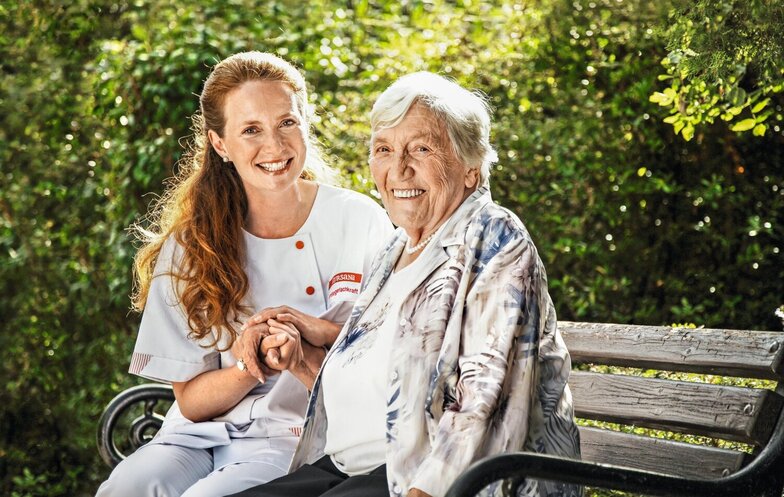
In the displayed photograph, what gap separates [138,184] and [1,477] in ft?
7.43

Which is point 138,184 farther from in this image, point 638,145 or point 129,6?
point 638,145

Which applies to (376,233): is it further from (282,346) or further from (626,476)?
(626,476)

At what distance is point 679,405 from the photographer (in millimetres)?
2709

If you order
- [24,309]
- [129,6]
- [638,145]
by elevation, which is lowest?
[24,309]

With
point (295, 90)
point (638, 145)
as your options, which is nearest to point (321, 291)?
point (295, 90)

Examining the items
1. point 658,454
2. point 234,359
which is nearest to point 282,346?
point 234,359

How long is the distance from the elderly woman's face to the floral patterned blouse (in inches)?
5.7

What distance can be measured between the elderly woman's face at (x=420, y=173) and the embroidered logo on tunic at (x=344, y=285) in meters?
0.50

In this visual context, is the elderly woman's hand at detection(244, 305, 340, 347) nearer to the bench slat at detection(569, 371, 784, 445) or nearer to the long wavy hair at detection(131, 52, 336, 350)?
the long wavy hair at detection(131, 52, 336, 350)

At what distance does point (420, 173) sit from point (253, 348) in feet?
2.42

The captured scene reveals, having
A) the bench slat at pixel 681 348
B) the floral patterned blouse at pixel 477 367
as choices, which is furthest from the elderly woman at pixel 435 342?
the bench slat at pixel 681 348

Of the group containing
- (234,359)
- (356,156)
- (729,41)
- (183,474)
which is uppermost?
(729,41)

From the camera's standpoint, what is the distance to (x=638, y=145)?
16.8 feet

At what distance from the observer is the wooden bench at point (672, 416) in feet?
7.06
